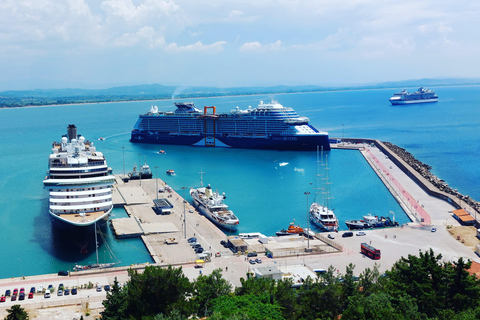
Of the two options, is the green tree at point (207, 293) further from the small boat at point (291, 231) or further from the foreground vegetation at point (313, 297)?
the small boat at point (291, 231)

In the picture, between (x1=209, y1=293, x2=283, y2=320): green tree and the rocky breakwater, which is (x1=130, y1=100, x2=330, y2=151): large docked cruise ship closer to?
the rocky breakwater

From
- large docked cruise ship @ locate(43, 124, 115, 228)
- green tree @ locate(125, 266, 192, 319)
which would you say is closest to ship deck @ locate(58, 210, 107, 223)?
large docked cruise ship @ locate(43, 124, 115, 228)

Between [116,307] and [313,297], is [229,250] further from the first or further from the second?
[313,297]

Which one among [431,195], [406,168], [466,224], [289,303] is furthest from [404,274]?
[406,168]

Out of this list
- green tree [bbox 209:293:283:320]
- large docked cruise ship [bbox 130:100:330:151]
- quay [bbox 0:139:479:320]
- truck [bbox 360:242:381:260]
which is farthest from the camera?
large docked cruise ship [bbox 130:100:330:151]

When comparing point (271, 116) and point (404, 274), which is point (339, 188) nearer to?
point (404, 274)

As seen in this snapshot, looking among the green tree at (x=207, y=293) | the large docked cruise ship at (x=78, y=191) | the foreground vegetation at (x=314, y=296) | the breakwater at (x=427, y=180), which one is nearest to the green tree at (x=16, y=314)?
the foreground vegetation at (x=314, y=296)
